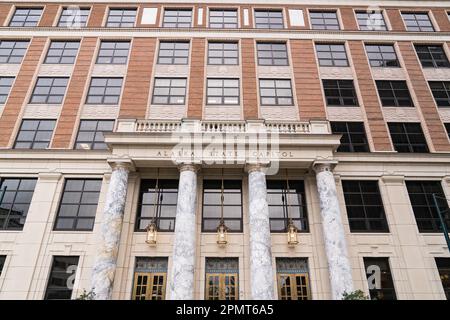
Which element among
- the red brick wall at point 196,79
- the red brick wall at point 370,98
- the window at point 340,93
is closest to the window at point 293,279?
the red brick wall at point 370,98

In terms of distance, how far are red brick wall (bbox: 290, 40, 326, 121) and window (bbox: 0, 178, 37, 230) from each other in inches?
648

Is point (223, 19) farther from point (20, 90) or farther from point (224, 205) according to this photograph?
point (224, 205)

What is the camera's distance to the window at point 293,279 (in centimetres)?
1448

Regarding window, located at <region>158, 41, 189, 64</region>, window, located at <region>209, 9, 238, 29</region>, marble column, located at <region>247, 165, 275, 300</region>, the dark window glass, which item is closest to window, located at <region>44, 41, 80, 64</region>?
window, located at <region>158, 41, 189, 64</region>

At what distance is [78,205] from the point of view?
53.3 ft

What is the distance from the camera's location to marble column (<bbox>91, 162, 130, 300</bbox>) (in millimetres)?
13070

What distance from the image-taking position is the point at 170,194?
16.7 meters

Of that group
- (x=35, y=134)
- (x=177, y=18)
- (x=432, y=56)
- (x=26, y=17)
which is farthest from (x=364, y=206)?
(x=26, y=17)

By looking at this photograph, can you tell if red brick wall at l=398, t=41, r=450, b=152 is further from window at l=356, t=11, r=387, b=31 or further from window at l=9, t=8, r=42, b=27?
window at l=9, t=8, r=42, b=27

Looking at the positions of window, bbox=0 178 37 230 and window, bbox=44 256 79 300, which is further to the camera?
window, bbox=0 178 37 230

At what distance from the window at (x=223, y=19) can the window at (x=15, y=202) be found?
16901 mm

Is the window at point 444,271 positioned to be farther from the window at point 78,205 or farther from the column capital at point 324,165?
the window at point 78,205
